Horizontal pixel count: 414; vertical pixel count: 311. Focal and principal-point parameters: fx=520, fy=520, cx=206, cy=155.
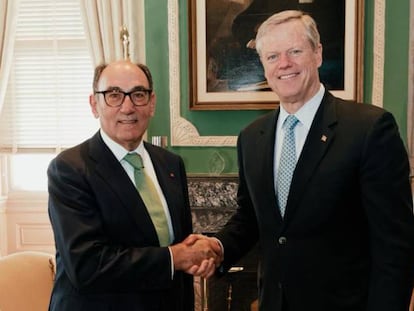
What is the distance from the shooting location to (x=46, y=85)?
385cm

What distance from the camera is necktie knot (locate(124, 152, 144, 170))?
1.71 m

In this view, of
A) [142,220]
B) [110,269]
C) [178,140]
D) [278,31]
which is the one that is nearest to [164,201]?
[142,220]

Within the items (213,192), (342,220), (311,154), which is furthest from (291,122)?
(213,192)

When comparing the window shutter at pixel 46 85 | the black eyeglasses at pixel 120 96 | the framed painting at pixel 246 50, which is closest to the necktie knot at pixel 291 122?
the black eyeglasses at pixel 120 96

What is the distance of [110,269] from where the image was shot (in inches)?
60.3

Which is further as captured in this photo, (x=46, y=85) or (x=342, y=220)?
(x=46, y=85)

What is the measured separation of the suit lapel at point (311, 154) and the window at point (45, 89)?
2.56 meters

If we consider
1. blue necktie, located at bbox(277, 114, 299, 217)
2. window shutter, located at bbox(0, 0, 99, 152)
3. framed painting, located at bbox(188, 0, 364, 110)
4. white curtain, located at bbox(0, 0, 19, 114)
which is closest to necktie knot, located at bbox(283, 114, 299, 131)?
blue necktie, located at bbox(277, 114, 299, 217)

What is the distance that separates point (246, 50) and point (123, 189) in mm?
1829

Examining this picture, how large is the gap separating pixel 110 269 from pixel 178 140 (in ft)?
6.00

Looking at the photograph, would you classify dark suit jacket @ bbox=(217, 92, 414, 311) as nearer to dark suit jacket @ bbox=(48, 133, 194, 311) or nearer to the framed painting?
dark suit jacket @ bbox=(48, 133, 194, 311)

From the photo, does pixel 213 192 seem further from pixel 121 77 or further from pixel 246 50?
pixel 121 77

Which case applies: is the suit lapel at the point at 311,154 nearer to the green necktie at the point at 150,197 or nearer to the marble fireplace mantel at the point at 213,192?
the green necktie at the point at 150,197

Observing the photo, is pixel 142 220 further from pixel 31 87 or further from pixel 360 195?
pixel 31 87
